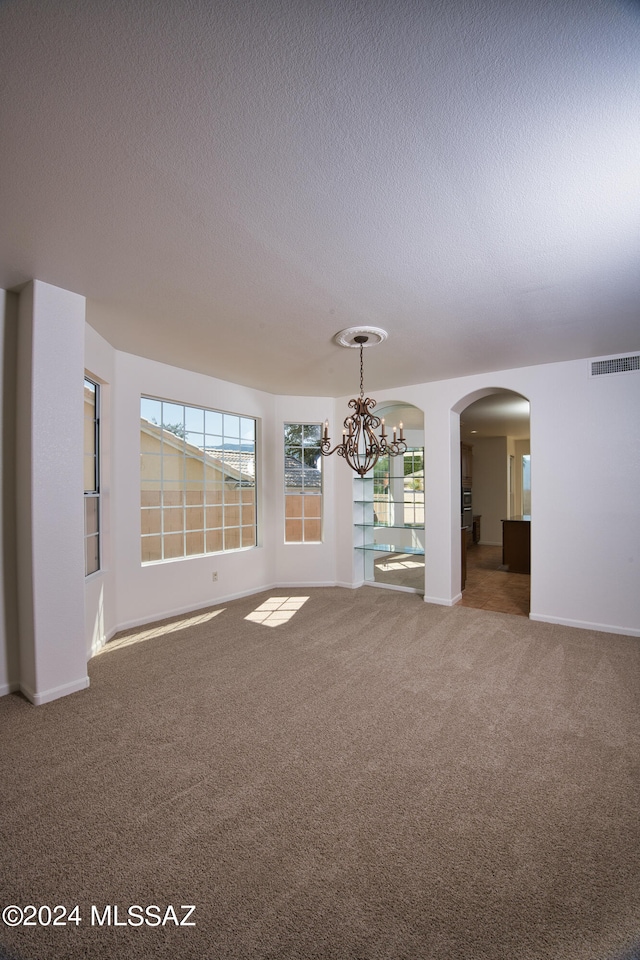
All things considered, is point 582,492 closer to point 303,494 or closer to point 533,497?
point 533,497

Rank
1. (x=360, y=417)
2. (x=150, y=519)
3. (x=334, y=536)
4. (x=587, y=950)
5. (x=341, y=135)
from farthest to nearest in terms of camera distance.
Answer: (x=334, y=536) → (x=150, y=519) → (x=360, y=417) → (x=341, y=135) → (x=587, y=950)

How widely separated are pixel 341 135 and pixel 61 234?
1494mm

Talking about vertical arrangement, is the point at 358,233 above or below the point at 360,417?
above

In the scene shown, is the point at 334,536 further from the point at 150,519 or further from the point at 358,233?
the point at 358,233

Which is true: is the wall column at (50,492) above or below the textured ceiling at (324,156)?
below

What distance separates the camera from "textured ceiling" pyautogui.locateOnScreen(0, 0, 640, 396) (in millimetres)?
1178

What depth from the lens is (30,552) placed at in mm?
2664

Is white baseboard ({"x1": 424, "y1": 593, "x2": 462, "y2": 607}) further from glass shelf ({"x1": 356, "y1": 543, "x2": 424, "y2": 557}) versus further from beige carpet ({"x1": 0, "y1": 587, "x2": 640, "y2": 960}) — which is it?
beige carpet ({"x1": 0, "y1": 587, "x2": 640, "y2": 960})

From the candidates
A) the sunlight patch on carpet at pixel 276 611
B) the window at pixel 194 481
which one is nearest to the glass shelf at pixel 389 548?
the sunlight patch on carpet at pixel 276 611

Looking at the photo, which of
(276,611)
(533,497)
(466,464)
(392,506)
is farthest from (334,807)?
(466,464)

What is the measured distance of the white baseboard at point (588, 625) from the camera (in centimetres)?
391

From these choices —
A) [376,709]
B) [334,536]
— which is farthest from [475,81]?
[334,536]

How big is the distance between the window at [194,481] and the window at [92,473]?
0.52 meters

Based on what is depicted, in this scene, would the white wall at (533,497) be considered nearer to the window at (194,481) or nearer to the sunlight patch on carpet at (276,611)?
the window at (194,481)
